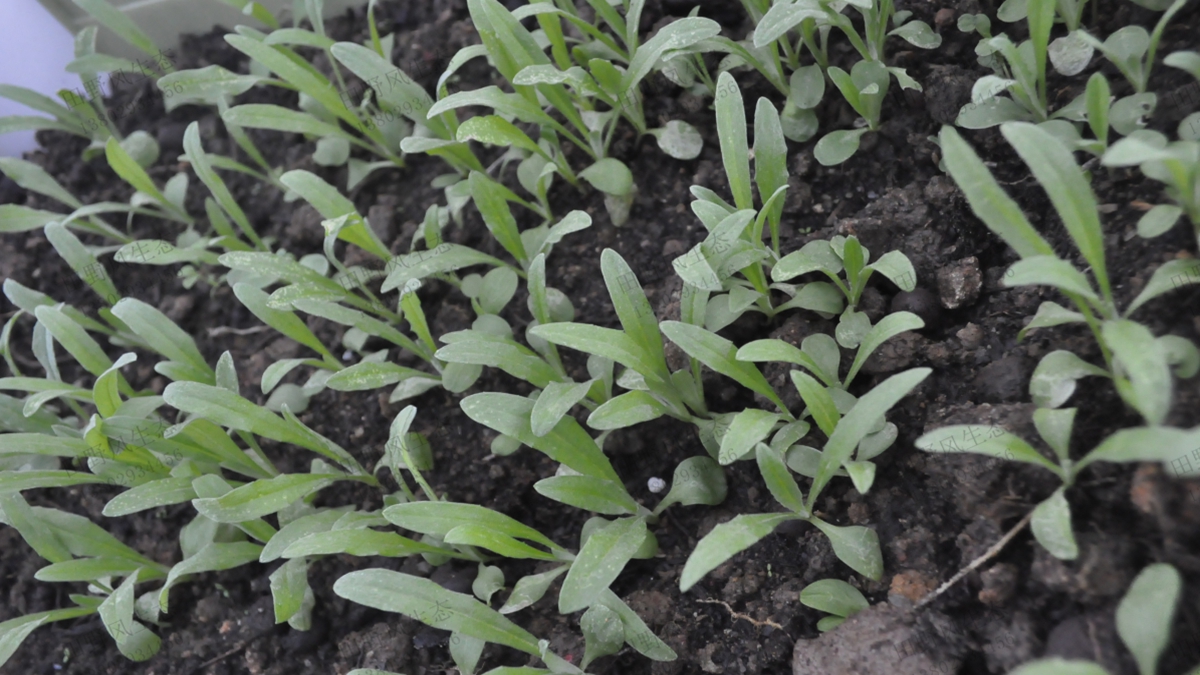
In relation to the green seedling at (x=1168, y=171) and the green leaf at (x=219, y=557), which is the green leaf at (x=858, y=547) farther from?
the green leaf at (x=219, y=557)

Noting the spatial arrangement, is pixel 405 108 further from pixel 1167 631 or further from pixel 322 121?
pixel 1167 631

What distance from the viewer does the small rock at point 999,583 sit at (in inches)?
35.9

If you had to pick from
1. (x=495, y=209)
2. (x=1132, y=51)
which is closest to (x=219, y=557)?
(x=495, y=209)

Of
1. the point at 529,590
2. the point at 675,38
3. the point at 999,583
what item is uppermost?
the point at 675,38

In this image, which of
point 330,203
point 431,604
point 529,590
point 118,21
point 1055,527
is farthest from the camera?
point 118,21

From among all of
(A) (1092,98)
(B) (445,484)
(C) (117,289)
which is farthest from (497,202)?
(C) (117,289)

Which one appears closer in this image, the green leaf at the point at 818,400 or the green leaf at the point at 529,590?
the green leaf at the point at 818,400

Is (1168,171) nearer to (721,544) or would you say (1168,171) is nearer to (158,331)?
(721,544)

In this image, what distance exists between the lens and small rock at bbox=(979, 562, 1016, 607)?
0.91 metres

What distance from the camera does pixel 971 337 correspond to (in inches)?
43.5

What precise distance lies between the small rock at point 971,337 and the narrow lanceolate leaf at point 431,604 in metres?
0.68

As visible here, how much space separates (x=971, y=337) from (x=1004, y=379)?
0.08 meters

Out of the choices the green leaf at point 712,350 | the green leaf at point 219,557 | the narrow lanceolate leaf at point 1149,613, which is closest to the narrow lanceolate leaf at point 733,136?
the green leaf at point 712,350

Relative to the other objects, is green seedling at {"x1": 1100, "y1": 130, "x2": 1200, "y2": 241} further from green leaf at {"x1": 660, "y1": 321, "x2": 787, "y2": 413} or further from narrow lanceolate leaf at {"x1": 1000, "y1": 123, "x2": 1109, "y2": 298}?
green leaf at {"x1": 660, "y1": 321, "x2": 787, "y2": 413}
